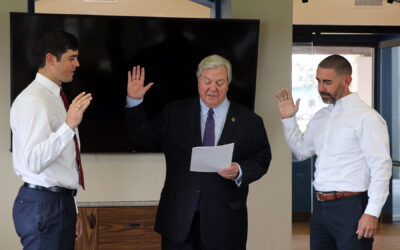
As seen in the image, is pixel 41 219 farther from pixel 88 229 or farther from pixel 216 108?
pixel 88 229

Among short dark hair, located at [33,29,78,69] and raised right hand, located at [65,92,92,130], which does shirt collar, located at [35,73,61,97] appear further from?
raised right hand, located at [65,92,92,130]

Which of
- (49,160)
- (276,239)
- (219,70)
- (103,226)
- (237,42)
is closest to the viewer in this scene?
(49,160)

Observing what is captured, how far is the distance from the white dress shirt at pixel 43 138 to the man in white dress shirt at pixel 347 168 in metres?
1.27

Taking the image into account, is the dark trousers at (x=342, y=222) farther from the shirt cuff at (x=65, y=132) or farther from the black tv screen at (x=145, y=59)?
the black tv screen at (x=145, y=59)

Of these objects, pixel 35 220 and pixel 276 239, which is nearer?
pixel 35 220

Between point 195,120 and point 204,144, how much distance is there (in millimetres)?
131

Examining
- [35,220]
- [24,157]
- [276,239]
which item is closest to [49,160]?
[24,157]

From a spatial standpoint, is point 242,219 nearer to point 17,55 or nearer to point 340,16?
point 17,55

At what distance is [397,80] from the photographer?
6.36 m

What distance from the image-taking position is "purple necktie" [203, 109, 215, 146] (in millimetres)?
2786

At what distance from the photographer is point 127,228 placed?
3660 mm

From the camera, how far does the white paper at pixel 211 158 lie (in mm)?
2590

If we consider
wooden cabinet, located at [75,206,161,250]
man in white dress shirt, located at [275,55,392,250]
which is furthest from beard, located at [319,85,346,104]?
wooden cabinet, located at [75,206,161,250]

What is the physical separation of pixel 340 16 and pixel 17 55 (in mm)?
4264
